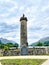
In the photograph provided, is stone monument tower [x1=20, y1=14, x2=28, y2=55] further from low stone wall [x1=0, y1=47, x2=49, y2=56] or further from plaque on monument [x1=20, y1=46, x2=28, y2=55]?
low stone wall [x1=0, y1=47, x2=49, y2=56]

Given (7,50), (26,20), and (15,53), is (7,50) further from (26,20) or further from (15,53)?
(26,20)

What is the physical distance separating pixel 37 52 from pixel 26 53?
2.15 m

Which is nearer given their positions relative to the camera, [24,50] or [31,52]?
[24,50]

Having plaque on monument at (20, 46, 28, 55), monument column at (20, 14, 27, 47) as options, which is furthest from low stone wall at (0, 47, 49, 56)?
monument column at (20, 14, 27, 47)

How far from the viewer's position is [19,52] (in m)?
37.4

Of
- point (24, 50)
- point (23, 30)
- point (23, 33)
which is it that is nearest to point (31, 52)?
point (24, 50)

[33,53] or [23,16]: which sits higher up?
[23,16]

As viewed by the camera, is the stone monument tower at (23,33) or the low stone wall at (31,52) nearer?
the stone monument tower at (23,33)

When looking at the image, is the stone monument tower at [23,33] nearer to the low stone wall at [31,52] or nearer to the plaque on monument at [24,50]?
the plaque on monument at [24,50]

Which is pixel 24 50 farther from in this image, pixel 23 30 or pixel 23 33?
pixel 23 30

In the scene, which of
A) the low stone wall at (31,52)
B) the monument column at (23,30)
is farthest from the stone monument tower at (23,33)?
the low stone wall at (31,52)

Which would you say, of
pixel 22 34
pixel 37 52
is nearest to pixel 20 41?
pixel 22 34

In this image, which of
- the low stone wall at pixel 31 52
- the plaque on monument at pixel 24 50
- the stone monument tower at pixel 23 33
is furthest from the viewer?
the low stone wall at pixel 31 52

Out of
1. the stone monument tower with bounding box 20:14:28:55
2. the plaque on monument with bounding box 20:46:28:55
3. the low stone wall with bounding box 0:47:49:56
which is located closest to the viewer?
the plaque on monument with bounding box 20:46:28:55
